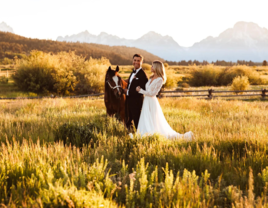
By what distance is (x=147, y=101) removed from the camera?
6219mm

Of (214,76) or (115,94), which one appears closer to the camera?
(115,94)

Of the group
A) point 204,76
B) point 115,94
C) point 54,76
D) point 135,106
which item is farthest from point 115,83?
point 204,76

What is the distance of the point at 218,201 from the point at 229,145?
7.41 feet

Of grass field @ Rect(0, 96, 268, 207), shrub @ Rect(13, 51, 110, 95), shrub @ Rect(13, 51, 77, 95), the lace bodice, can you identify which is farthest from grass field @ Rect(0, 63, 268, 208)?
shrub @ Rect(13, 51, 110, 95)

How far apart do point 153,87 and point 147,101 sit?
1.68ft

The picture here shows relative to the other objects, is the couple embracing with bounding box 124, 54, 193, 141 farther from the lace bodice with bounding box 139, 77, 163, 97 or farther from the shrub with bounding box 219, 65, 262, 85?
the shrub with bounding box 219, 65, 262, 85

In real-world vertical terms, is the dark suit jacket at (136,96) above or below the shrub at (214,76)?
below

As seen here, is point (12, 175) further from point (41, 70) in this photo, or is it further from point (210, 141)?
point (41, 70)

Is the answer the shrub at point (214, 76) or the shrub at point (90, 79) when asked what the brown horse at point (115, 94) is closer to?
the shrub at point (90, 79)

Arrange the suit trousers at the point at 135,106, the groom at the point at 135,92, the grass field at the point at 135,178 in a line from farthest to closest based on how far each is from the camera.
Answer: the suit trousers at the point at 135,106 → the groom at the point at 135,92 → the grass field at the point at 135,178

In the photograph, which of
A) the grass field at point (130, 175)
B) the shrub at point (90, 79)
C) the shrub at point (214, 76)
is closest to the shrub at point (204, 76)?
the shrub at point (214, 76)

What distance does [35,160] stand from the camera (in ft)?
11.1

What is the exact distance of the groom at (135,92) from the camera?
20.7 ft

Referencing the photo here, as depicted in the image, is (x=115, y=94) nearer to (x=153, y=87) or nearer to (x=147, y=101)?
(x=147, y=101)
